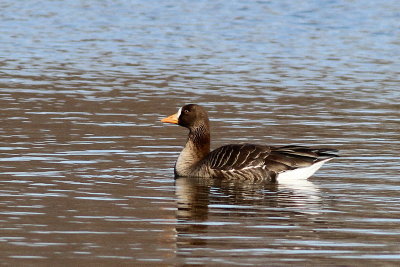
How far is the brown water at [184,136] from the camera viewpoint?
11172 mm

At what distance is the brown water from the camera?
11.2 m

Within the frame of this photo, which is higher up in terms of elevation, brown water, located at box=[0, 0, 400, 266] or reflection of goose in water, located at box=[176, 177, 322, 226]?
brown water, located at box=[0, 0, 400, 266]

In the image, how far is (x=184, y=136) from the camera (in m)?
20.4

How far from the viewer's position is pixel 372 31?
40.5 m

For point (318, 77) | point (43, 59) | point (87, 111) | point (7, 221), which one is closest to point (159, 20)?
point (43, 59)

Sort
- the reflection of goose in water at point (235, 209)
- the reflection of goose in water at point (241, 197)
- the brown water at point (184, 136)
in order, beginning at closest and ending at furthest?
the brown water at point (184, 136) → the reflection of goose in water at point (235, 209) → the reflection of goose in water at point (241, 197)

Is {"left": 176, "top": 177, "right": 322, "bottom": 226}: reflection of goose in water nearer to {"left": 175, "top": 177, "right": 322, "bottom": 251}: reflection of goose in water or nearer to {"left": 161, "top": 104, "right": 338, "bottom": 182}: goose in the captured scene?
{"left": 175, "top": 177, "right": 322, "bottom": 251}: reflection of goose in water

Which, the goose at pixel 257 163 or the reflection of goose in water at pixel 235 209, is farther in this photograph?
the goose at pixel 257 163

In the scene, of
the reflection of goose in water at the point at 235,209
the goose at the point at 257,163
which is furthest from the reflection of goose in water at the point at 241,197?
the goose at the point at 257,163

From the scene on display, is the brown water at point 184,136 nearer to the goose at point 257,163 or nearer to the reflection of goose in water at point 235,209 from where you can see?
the reflection of goose in water at point 235,209

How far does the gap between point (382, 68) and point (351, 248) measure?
65.6 ft

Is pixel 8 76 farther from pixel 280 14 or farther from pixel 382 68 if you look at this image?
pixel 280 14

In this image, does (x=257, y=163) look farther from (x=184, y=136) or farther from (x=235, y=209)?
(x=184, y=136)

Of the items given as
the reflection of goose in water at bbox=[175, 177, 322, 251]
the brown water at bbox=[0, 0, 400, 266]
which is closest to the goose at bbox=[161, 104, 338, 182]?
the reflection of goose in water at bbox=[175, 177, 322, 251]
